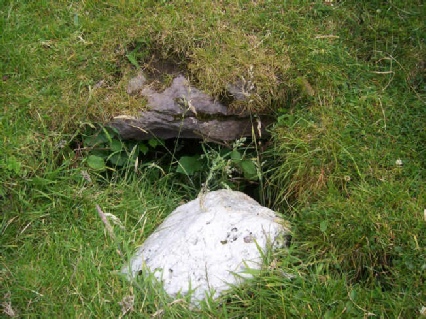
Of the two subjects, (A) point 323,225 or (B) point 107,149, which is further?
(B) point 107,149

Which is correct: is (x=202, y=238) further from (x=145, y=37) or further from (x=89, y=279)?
(x=145, y=37)

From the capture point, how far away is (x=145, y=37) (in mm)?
4324

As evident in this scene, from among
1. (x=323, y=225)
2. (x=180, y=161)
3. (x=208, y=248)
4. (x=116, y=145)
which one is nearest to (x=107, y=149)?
(x=116, y=145)

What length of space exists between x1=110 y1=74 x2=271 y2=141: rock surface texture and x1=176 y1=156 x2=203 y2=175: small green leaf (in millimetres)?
170

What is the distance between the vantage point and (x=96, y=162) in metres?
3.97

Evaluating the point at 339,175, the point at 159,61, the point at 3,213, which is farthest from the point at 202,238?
the point at 159,61

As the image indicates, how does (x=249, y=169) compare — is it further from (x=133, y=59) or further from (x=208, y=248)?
(x=133, y=59)

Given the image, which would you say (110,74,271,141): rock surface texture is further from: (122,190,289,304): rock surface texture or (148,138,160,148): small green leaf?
(122,190,289,304): rock surface texture

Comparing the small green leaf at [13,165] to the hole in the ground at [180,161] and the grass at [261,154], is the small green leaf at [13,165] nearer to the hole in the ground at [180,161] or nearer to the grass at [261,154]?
the grass at [261,154]

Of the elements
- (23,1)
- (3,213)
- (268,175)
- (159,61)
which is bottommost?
(268,175)

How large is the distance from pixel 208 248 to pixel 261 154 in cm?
106

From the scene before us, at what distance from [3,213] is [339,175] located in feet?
6.83

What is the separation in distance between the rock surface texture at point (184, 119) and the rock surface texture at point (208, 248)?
0.78 metres

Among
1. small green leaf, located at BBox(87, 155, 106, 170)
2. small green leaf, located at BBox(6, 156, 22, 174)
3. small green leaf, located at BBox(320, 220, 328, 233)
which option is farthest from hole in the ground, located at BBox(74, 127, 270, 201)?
small green leaf, located at BBox(320, 220, 328, 233)
